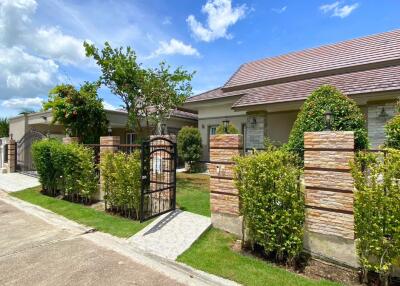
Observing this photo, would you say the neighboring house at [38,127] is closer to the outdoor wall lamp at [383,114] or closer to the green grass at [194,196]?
the green grass at [194,196]

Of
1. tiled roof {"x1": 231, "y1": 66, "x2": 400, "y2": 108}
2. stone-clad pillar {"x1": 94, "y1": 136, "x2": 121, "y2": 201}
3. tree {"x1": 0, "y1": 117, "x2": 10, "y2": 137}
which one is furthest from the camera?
tree {"x1": 0, "y1": 117, "x2": 10, "y2": 137}

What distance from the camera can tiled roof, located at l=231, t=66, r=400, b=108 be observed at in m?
9.79

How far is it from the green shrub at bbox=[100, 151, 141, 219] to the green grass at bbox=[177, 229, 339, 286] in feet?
7.50

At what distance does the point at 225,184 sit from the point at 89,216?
12.9ft

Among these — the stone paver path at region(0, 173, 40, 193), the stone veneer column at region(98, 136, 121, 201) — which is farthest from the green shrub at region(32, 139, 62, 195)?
the stone veneer column at region(98, 136, 121, 201)

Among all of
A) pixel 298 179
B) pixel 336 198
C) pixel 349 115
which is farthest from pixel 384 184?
pixel 349 115

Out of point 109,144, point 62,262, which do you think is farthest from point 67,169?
point 62,262

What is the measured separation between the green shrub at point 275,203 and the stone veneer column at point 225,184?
2.37ft

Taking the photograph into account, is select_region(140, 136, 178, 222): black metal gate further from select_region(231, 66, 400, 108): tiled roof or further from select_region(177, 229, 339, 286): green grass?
select_region(231, 66, 400, 108): tiled roof

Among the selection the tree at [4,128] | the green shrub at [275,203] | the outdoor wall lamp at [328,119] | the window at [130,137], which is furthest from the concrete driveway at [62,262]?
the tree at [4,128]

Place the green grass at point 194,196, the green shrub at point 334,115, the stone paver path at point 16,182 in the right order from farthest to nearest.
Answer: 1. the stone paver path at point 16,182
2. the green grass at point 194,196
3. the green shrub at point 334,115

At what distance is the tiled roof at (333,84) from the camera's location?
9.79 m

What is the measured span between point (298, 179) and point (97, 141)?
33.0ft

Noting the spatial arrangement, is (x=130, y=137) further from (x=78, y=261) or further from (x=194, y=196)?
(x=78, y=261)
